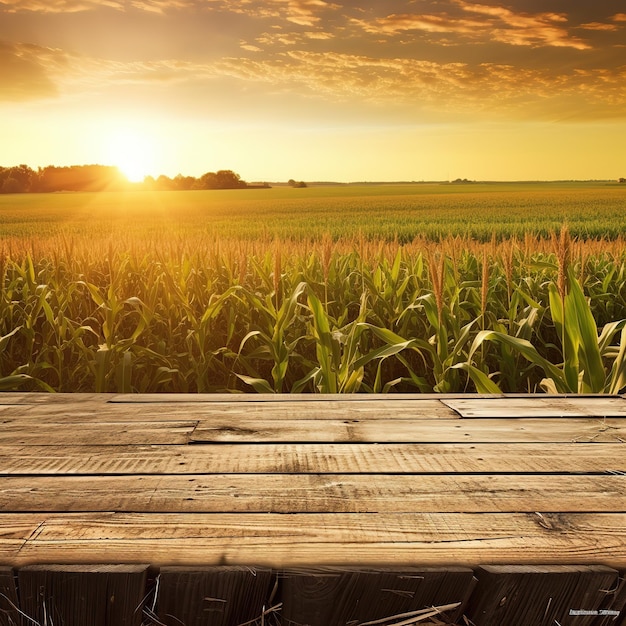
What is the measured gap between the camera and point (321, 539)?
117cm

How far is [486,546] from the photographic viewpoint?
45.5 inches

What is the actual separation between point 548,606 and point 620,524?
0.26m

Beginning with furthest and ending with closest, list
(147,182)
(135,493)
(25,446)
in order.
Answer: (147,182), (25,446), (135,493)

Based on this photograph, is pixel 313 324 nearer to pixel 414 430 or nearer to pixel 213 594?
pixel 414 430

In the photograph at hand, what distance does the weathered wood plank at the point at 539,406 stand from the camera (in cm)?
203

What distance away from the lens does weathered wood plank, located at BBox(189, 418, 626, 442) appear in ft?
5.76

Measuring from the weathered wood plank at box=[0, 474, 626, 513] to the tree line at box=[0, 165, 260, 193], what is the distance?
65.1 metres

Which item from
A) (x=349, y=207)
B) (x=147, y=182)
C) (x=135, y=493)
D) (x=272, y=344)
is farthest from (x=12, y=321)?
(x=147, y=182)

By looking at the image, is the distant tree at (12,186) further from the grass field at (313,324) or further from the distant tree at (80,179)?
the grass field at (313,324)

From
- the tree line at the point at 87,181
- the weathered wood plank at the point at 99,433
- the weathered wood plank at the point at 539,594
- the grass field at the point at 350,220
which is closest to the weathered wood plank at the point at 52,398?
the weathered wood plank at the point at 99,433

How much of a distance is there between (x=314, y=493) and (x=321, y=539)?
0.20 meters

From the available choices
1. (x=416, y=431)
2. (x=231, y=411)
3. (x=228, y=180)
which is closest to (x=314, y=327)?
(x=231, y=411)

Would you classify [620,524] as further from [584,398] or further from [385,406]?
[584,398]

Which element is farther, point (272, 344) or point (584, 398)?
point (272, 344)
